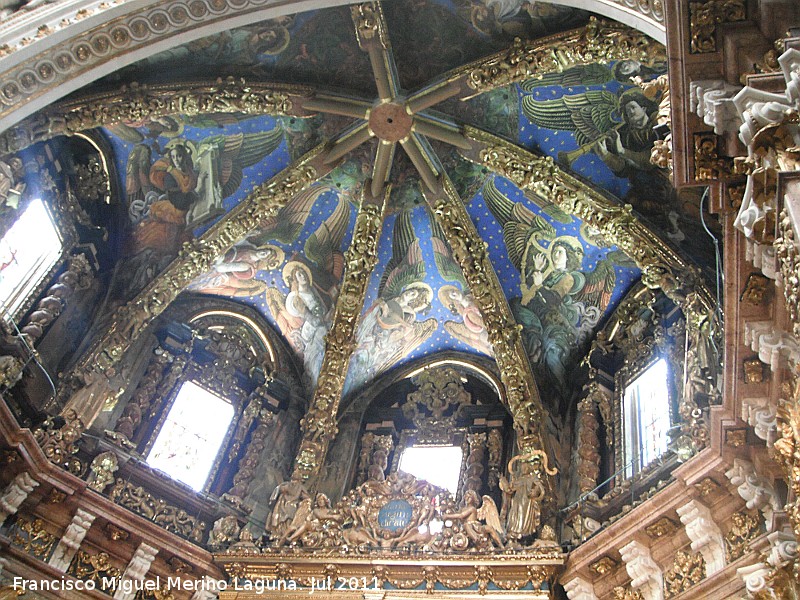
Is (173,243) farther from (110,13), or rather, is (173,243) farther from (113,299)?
(110,13)

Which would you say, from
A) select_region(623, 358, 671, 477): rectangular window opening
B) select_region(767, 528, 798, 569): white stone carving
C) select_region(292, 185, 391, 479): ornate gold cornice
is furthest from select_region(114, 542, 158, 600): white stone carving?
select_region(767, 528, 798, 569): white stone carving

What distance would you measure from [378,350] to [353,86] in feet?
14.7

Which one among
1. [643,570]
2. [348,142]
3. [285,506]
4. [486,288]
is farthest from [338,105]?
[643,570]

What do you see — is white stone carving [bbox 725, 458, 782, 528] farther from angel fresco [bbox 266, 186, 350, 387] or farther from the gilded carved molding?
angel fresco [bbox 266, 186, 350, 387]

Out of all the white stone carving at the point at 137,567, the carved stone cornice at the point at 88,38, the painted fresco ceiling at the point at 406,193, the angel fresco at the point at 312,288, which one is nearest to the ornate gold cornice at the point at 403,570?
the white stone carving at the point at 137,567

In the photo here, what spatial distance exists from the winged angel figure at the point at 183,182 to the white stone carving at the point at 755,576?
346 inches

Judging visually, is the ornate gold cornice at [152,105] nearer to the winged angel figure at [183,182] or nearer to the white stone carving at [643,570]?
the winged angel figure at [183,182]

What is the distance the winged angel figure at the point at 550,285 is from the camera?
1255 cm

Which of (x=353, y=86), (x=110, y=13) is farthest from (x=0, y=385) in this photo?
(x=353, y=86)

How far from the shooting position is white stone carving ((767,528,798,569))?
21.7ft

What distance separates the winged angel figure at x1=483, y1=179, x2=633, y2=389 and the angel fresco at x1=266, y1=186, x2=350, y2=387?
2658mm

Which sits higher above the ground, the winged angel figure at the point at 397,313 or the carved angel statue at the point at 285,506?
the winged angel figure at the point at 397,313

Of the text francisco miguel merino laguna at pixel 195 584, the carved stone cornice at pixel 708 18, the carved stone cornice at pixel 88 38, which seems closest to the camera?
the carved stone cornice at pixel 708 18

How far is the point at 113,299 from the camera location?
12.1 metres
